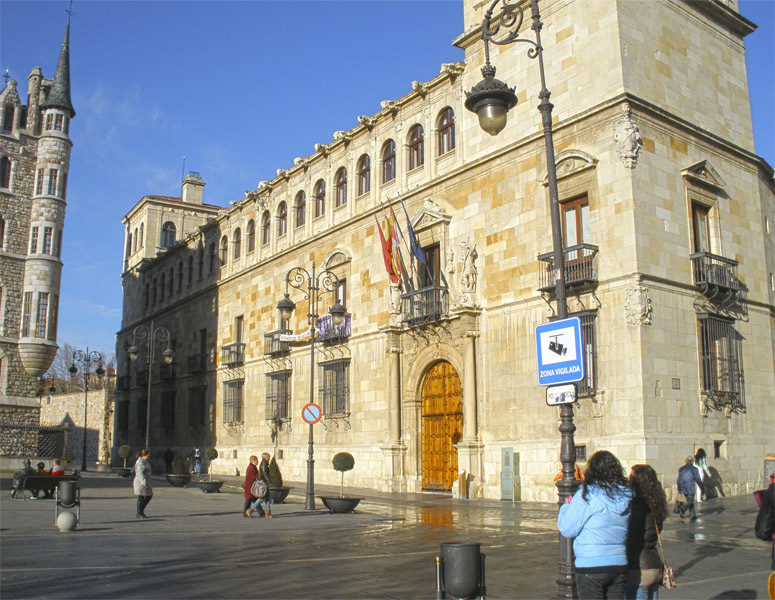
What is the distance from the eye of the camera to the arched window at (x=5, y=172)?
38094mm

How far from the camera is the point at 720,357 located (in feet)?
70.5

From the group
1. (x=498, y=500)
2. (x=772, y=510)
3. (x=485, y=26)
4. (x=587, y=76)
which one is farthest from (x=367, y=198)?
(x=772, y=510)

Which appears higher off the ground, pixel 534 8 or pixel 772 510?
pixel 534 8

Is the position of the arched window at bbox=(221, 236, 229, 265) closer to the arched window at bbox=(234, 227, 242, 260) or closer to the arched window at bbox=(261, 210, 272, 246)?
the arched window at bbox=(234, 227, 242, 260)

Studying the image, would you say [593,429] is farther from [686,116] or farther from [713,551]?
[686,116]

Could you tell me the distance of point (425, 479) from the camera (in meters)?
26.2

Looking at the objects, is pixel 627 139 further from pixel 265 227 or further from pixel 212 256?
pixel 212 256

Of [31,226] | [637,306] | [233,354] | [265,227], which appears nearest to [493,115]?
[637,306]

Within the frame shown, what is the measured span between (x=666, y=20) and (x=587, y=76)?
11.5 ft

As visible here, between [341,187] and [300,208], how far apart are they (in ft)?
12.7

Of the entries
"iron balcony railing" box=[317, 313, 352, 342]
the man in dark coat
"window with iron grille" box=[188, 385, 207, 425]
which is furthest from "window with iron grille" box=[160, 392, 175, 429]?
the man in dark coat

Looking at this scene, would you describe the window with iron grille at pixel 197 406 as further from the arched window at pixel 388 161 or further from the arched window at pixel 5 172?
the arched window at pixel 388 161

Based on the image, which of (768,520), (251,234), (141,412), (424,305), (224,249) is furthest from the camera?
(141,412)

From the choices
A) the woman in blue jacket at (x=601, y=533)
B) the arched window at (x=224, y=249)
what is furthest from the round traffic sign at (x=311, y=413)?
the arched window at (x=224, y=249)
